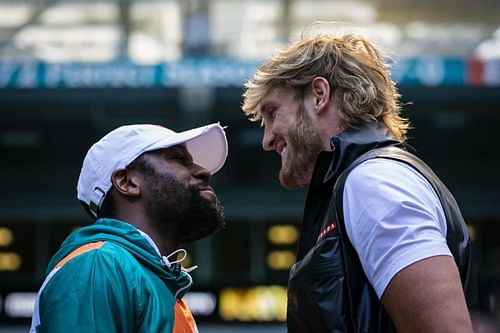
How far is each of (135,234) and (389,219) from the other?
80 cm

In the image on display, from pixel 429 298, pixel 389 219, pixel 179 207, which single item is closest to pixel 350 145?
pixel 389 219

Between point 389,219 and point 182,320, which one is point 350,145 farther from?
point 182,320

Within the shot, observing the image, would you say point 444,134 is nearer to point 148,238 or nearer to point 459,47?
point 459,47

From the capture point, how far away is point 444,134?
17.4m

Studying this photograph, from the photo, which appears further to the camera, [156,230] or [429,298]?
[156,230]

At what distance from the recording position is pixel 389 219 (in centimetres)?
220

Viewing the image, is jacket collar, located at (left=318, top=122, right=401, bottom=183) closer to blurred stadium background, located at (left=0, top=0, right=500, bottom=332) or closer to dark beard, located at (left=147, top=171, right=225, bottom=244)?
dark beard, located at (left=147, top=171, right=225, bottom=244)

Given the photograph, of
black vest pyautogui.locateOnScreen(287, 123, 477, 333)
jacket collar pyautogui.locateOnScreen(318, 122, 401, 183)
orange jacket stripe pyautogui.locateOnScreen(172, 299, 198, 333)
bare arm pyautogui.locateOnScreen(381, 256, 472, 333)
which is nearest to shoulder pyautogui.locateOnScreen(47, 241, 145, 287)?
orange jacket stripe pyautogui.locateOnScreen(172, 299, 198, 333)

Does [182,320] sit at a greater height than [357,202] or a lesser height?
lesser

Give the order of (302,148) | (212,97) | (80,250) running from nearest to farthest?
(80,250), (302,148), (212,97)

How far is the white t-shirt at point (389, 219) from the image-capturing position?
7.09 ft

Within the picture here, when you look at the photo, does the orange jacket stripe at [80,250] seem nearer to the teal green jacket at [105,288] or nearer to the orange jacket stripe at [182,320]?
the teal green jacket at [105,288]

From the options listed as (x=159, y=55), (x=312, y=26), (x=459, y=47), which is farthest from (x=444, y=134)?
(x=312, y=26)

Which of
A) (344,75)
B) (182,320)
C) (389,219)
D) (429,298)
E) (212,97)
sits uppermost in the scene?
(344,75)
